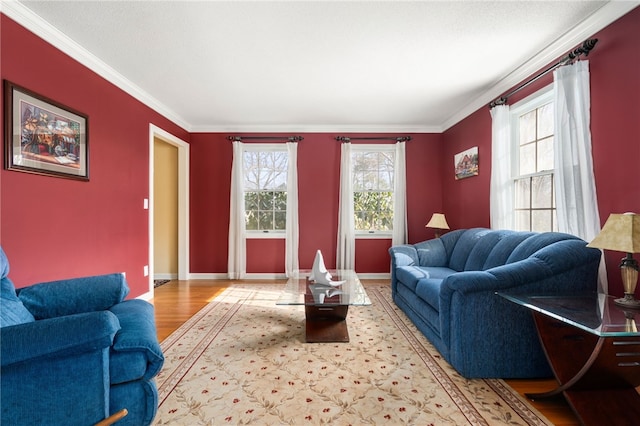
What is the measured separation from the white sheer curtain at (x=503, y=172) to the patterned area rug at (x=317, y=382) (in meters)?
1.70

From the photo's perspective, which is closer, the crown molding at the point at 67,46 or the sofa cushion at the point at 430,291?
the crown molding at the point at 67,46

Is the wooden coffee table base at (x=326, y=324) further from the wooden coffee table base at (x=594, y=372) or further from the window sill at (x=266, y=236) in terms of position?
the window sill at (x=266, y=236)

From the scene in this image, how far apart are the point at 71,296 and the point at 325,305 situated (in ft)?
5.79

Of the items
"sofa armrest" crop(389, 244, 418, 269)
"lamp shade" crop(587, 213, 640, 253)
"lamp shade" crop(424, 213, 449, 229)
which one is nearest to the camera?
"lamp shade" crop(587, 213, 640, 253)

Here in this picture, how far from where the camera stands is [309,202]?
16.8ft

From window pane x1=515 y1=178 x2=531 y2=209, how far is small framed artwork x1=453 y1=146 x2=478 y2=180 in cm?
75

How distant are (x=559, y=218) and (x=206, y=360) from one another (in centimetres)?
313

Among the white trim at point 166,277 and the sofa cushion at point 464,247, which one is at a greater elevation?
the sofa cushion at point 464,247

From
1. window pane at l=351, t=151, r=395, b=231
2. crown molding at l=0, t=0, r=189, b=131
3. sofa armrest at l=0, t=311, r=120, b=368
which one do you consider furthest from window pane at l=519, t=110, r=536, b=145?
crown molding at l=0, t=0, r=189, b=131

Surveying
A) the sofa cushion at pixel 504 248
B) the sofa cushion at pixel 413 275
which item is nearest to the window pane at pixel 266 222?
the sofa cushion at pixel 413 275

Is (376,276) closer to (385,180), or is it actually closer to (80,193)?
(385,180)

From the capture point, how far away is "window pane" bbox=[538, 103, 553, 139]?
2842 millimetres

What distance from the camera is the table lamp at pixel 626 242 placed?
162 centimetres

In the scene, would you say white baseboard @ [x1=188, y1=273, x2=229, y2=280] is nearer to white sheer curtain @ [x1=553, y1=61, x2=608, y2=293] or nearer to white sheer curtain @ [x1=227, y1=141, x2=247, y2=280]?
white sheer curtain @ [x1=227, y1=141, x2=247, y2=280]
